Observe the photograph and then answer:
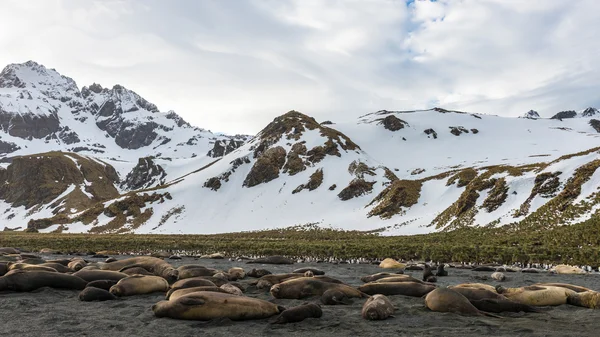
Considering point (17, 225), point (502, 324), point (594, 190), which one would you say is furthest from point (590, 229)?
point (17, 225)

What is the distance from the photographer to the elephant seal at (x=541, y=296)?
13.9 m

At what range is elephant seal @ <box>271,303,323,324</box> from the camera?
37.3 feet

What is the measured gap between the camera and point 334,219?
3851 inches

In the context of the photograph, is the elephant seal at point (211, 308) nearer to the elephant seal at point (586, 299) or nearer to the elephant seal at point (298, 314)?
the elephant seal at point (298, 314)

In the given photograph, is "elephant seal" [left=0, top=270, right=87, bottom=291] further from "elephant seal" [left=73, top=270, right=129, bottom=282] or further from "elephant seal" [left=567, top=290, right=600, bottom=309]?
"elephant seal" [left=567, top=290, right=600, bottom=309]

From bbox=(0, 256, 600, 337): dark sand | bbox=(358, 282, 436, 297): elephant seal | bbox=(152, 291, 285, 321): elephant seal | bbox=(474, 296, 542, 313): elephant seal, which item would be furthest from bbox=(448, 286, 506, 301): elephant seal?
bbox=(152, 291, 285, 321): elephant seal

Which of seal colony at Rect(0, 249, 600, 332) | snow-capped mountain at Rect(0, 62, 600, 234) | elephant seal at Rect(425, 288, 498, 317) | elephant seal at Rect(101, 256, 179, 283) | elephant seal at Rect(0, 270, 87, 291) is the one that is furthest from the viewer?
snow-capped mountain at Rect(0, 62, 600, 234)

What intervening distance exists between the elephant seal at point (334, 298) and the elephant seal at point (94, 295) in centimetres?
786

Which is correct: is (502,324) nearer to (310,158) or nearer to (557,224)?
(557,224)

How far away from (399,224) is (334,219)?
70.1 feet

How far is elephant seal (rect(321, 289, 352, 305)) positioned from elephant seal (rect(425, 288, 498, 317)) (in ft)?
9.86

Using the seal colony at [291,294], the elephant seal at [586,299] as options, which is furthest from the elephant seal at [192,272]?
the elephant seal at [586,299]

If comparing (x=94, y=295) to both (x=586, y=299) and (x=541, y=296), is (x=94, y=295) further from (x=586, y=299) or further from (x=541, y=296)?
(x=586, y=299)

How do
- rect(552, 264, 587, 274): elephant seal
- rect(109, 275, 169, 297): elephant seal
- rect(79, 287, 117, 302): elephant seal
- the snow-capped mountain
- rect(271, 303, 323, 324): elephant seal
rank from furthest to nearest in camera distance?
the snow-capped mountain → rect(552, 264, 587, 274): elephant seal → rect(109, 275, 169, 297): elephant seal → rect(79, 287, 117, 302): elephant seal → rect(271, 303, 323, 324): elephant seal
